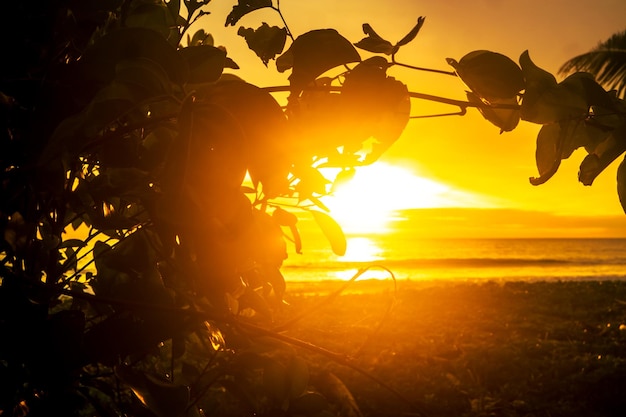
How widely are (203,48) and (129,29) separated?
157 mm

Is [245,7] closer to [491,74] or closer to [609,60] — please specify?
[491,74]

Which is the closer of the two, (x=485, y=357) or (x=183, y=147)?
(x=183, y=147)

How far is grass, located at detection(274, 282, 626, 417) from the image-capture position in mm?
6977

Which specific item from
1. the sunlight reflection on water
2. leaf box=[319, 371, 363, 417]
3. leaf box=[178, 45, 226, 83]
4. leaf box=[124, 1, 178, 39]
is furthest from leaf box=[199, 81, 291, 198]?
the sunlight reflection on water

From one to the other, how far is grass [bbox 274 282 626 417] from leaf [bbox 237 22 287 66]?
3.01 m

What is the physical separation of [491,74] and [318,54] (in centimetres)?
25

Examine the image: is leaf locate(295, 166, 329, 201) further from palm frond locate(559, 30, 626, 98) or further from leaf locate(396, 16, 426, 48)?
palm frond locate(559, 30, 626, 98)

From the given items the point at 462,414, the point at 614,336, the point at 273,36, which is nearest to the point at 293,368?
the point at 273,36

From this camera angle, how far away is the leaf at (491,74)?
2.52 feet

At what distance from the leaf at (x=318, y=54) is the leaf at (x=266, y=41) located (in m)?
0.40

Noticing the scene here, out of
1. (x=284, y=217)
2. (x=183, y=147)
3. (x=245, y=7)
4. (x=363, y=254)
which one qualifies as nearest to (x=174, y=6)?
(x=245, y=7)

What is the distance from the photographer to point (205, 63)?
A: 77 cm

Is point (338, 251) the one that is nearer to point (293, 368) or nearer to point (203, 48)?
point (203, 48)

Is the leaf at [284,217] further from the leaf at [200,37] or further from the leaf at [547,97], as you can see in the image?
the leaf at [200,37]
